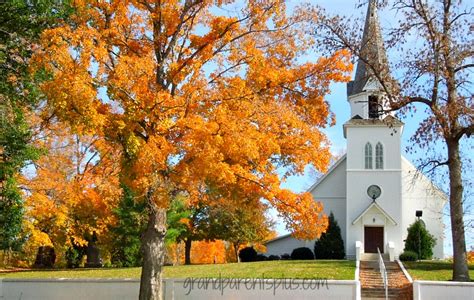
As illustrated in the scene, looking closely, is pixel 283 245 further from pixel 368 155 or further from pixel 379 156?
pixel 379 156

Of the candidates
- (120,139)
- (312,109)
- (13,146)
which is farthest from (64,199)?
(312,109)

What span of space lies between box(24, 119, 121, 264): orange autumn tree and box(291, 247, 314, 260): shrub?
10.9 metres

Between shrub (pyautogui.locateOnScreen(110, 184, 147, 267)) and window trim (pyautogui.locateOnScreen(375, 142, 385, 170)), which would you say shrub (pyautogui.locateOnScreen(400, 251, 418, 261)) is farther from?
shrub (pyautogui.locateOnScreen(110, 184, 147, 267))

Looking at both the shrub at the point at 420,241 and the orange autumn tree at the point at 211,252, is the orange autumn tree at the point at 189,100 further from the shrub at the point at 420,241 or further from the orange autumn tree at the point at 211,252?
the orange autumn tree at the point at 211,252

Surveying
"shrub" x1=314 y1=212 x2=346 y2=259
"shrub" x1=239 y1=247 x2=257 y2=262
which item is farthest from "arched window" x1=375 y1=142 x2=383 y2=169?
"shrub" x1=239 y1=247 x2=257 y2=262

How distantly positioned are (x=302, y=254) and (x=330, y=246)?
169cm

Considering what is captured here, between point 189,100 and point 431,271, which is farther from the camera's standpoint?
point 431,271

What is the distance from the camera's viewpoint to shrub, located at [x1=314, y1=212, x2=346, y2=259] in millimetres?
35000

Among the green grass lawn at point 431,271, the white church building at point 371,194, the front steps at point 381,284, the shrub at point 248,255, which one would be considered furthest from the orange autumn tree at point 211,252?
the front steps at point 381,284

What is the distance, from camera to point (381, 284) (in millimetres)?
21406

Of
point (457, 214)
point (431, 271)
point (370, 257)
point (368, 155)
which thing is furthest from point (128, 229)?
point (457, 214)

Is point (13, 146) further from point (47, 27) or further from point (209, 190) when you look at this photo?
point (209, 190)

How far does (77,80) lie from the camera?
39.7 ft

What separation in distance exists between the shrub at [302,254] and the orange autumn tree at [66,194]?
35.8 feet
